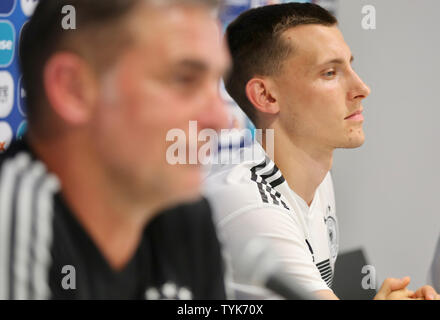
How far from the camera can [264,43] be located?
1.25 m

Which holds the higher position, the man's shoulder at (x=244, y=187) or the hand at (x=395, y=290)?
the man's shoulder at (x=244, y=187)

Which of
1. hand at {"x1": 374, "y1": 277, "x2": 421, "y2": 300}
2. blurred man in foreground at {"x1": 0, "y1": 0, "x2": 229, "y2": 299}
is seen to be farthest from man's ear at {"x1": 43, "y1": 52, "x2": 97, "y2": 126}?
hand at {"x1": 374, "y1": 277, "x2": 421, "y2": 300}

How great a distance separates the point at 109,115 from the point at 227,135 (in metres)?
0.38

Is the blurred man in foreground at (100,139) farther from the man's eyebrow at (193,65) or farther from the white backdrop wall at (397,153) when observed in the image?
the white backdrop wall at (397,153)

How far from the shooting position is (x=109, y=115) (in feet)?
2.60

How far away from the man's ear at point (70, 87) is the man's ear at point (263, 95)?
20.8 inches

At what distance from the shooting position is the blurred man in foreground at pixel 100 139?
777 millimetres

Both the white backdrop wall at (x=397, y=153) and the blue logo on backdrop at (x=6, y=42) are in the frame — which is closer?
the blue logo on backdrop at (x=6, y=42)

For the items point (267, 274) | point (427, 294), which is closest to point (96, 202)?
point (267, 274)

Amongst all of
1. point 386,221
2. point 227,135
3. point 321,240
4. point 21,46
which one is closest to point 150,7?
point 21,46

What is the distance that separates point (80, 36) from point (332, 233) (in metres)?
0.87

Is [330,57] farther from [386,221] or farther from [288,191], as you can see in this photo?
[386,221]

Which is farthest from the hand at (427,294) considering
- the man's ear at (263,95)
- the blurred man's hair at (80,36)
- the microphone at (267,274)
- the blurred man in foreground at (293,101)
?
the blurred man's hair at (80,36)

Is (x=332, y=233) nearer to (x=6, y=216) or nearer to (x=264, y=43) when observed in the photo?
(x=264, y=43)
